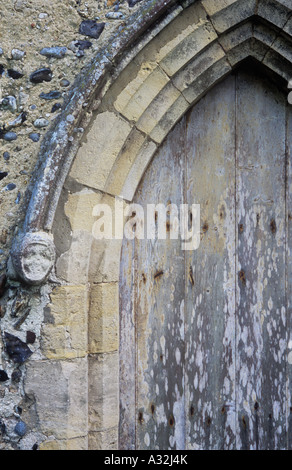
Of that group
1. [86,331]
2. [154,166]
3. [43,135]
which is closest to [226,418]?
[86,331]

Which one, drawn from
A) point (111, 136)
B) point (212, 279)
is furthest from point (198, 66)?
point (212, 279)

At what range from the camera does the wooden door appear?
6.55 feet

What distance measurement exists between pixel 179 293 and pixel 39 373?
64 cm

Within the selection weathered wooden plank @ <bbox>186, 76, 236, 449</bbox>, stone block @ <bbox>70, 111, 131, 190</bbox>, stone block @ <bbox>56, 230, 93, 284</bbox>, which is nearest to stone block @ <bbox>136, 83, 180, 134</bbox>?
stone block @ <bbox>70, 111, 131, 190</bbox>

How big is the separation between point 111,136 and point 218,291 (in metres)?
0.78

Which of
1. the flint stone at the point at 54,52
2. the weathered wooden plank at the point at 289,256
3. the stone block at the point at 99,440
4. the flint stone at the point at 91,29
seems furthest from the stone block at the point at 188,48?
the stone block at the point at 99,440

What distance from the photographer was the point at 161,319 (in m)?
2.01

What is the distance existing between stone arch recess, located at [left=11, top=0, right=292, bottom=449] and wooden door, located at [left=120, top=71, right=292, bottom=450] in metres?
0.17

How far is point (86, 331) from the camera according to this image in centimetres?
173

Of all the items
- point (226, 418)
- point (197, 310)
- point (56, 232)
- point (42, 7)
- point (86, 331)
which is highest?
point (42, 7)

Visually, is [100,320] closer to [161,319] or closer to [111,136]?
[161,319]
